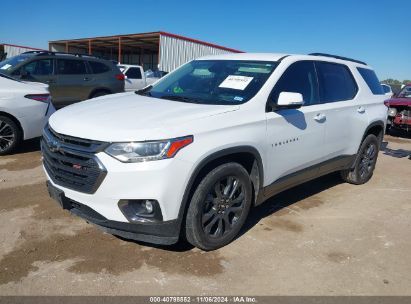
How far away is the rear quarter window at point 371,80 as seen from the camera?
18.4ft

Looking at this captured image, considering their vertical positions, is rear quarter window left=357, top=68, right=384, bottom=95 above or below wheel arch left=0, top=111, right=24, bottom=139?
above

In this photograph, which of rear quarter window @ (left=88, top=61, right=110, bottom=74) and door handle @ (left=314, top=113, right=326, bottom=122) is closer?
door handle @ (left=314, top=113, right=326, bottom=122)

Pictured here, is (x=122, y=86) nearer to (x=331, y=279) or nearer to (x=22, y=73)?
(x=22, y=73)

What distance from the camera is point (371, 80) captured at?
5770mm

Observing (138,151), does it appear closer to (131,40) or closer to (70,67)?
(70,67)

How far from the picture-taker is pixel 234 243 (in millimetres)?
Result: 3773

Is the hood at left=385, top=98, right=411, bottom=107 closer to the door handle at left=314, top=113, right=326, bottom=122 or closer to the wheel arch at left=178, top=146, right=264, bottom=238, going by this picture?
the door handle at left=314, top=113, right=326, bottom=122

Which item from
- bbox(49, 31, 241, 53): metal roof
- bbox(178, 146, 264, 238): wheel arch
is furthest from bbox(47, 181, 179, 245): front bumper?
bbox(49, 31, 241, 53): metal roof

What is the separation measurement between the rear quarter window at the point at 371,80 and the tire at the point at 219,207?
3.00 m

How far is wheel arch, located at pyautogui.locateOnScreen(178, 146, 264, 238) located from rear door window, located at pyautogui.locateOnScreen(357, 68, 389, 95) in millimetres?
2782

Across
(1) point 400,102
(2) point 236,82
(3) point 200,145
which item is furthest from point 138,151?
(1) point 400,102

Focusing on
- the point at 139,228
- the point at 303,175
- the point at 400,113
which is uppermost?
the point at 400,113

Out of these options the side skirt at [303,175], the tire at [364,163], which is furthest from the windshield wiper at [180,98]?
the tire at [364,163]

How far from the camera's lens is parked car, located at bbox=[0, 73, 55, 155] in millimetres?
6266
